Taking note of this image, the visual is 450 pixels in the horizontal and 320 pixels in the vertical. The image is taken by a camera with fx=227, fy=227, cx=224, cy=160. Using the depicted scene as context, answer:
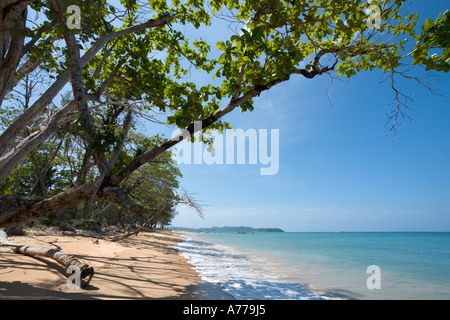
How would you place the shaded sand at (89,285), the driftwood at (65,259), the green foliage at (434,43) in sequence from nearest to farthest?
the green foliage at (434,43), the shaded sand at (89,285), the driftwood at (65,259)

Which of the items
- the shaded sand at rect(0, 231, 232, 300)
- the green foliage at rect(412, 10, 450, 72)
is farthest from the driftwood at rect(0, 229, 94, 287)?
the green foliage at rect(412, 10, 450, 72)

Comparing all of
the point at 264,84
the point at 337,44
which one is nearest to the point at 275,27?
the point at 264,84

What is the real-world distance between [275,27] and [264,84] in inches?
33.4

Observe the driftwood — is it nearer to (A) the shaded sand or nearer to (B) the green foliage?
(A) the shaded sand

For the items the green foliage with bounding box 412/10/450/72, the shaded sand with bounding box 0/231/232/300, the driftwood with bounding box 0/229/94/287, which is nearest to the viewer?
the green foliage with bounding box 412/10/450/72

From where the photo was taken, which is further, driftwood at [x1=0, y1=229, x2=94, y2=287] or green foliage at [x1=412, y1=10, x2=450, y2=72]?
driftwood at [x1=0, y1=229, x2=94, y2=287]

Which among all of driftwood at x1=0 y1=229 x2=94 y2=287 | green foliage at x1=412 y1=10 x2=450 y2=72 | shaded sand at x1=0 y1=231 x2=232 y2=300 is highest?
green foliage at x1=412 y1=10 x2=450 y2=72

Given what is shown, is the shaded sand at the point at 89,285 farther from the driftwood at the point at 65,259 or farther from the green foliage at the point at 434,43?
the green foliage at the point at 434,43

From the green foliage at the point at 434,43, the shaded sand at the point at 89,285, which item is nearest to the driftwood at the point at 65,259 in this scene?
the shaded sand at the point at 89,285

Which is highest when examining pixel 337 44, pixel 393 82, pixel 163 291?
pixel 337 44

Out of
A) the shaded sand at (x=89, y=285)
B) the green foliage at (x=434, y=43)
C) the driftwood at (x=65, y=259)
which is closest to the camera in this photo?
the green foliage at (x=434, y=43)
